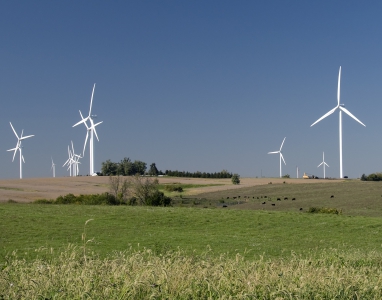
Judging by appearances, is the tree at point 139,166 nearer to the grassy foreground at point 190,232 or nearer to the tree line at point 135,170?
the tree line at point 135,170

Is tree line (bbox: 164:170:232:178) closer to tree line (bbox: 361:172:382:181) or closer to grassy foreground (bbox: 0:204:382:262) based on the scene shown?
tree line (bbox: 361:172:382:181)

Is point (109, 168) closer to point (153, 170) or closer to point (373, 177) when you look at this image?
point (153, 170)

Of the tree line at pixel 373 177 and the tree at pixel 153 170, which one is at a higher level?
the tree at pixel 153 170

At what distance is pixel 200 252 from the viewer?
58.1 ft

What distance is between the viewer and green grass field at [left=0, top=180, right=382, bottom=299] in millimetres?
6626

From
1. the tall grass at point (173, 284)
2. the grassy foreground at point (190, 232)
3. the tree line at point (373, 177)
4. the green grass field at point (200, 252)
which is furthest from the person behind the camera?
the tree line at point (373, 177)

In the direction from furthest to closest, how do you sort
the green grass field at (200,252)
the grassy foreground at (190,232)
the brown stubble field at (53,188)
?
the brown stubble field at (53,188) → the grassy foreground at (190,232) → the green grass field at (200,252)

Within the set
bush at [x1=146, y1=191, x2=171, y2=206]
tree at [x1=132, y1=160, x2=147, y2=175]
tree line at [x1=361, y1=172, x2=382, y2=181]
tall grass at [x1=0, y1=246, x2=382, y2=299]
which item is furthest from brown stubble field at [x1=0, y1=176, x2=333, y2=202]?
tall grass at [x1=0, y1=246, x2=382, y2=299]

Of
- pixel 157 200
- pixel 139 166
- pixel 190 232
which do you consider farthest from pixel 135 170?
pixel 190 232

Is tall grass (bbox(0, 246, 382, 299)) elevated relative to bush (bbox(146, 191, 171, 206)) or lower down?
elevated

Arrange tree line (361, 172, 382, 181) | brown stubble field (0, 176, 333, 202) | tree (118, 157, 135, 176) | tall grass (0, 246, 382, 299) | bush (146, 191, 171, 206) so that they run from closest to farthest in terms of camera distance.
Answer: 1. tall grass (0, 246, 382, 299)
2. bush (146, 191, 171, 206)
3. brown stubble field (0, 176, 333, 202)
4. tree line (361, 172, 382, 181)
5. tree (118, 157, 135, 176)

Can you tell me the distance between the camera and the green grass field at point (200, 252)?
21.7 feet

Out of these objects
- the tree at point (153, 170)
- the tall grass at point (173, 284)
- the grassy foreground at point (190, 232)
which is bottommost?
the grassy foreground at point (190, 232)

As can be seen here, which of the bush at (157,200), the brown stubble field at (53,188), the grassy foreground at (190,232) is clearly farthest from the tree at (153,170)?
the grassy foreground at (190,232)
